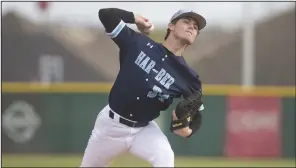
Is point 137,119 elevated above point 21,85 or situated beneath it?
elevated above

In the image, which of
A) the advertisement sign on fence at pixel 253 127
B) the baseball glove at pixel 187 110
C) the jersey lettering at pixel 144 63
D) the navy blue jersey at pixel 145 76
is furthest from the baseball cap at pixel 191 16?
the advertisement sign on fence at pixel 253 127

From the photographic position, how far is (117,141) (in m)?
5.60

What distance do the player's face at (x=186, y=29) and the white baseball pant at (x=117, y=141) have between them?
28.2 inches

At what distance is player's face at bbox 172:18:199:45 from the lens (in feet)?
17.9

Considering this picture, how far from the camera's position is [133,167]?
37.6 ft

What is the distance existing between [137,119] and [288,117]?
9.32 metres

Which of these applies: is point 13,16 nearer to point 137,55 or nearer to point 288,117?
point 288,117

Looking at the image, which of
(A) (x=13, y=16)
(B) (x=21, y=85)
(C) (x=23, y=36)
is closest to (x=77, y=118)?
(B) (x=21, y=85)

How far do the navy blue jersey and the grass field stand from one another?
5.92 meters

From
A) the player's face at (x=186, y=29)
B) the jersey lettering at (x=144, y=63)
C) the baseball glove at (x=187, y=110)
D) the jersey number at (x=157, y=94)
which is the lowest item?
the baseball glove at (x=187, y=110)

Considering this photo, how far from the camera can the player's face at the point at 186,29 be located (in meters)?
5.45

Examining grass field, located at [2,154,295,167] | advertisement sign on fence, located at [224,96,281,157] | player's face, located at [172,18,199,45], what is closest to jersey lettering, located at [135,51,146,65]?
player's face, located at [172,18,199,45]

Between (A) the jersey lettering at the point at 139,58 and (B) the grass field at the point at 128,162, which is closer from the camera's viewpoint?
(A) the jersey lettering at the point at 139,58

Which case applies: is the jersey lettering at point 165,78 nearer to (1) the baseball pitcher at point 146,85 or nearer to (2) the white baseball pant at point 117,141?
(1) the baseball pitcher at point 146,85
